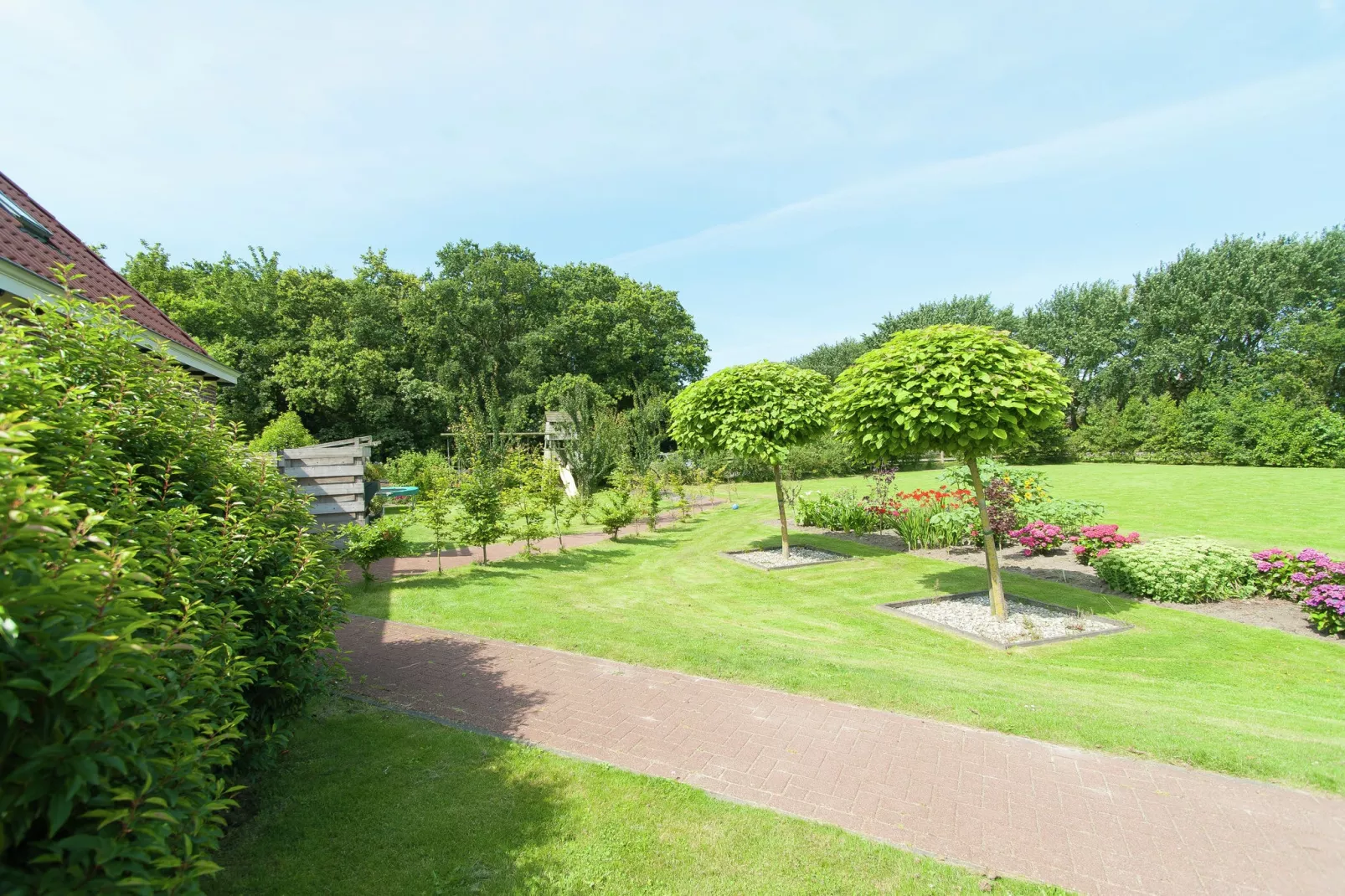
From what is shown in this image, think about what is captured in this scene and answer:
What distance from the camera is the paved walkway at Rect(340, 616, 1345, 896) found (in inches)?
120

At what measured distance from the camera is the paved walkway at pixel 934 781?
10.0 ft

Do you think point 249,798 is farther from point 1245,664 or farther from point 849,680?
point 1245,664

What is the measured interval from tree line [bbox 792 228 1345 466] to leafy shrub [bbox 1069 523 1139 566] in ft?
59.4

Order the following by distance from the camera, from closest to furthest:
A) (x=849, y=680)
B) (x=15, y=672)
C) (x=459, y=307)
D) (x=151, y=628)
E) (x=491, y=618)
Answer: (x=15, y=672), (x=151, y=628), (x=849, y=680), (x=491, y=618), (x=459, y=307)

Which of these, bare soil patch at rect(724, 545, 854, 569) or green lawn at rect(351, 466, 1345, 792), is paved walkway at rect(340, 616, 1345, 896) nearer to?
green lawn at rect(351, 466, 1345, 792)

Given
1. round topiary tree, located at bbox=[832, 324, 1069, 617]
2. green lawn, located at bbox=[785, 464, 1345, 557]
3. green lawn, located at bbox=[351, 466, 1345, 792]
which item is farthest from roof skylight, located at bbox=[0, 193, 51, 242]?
green lawn, located at bbox=[785, 464, 1345, 557]

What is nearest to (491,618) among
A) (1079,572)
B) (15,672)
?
(15,672)

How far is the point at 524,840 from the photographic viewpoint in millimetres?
3221

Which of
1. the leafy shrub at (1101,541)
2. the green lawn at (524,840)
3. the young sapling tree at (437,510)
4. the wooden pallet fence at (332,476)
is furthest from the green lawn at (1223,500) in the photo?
the wooden pallet fence at (332,476)

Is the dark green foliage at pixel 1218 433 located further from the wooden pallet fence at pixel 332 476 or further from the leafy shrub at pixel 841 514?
the wooden pallet fence at pixel 332 476

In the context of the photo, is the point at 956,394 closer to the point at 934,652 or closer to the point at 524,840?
the point at 934,652

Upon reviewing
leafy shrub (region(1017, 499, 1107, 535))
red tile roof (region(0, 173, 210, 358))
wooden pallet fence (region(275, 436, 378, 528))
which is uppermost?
red tile roof (region(0, 173, 210, 358))

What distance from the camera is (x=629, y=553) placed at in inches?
530

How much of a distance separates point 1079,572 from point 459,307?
115 ft
